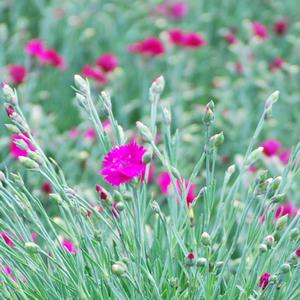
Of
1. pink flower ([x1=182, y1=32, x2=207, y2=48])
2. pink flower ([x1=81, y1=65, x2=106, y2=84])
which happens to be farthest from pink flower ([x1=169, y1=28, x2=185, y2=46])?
pink flower ([x1=81, y1=65, x2=106, y2=84])

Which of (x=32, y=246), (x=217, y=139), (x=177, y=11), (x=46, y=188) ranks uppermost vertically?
(x=217, y=139)

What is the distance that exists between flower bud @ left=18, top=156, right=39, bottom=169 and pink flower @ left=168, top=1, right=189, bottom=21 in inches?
130

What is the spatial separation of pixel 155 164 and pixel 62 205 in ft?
5.72

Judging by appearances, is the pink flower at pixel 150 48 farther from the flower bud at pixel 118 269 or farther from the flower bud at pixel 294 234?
the flower bud at pixel 118 269

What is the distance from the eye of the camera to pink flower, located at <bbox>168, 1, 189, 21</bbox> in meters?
4.69

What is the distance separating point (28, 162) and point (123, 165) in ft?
0.68

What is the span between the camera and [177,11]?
470 centimetres

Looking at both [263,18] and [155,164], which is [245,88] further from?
[263,18]

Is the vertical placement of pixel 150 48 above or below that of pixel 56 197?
below

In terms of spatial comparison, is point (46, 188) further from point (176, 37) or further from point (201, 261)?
point (201, 261)

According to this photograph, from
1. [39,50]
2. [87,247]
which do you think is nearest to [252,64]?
[39,50]

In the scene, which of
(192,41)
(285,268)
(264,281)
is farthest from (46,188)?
(285,268)

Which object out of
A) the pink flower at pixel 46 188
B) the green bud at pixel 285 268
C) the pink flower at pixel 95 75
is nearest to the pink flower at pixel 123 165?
the green bud at pixel 285 268

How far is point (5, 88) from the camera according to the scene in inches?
62.6
